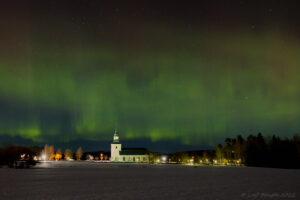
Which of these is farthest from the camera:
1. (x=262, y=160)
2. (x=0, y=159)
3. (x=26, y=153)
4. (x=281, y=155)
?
(x=26, y=153)

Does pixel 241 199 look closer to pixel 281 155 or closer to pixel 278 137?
pixel 281 155

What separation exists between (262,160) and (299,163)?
651 inches

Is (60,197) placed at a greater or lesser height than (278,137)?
lesser

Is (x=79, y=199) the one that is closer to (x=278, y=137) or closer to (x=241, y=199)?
(x=241, y=199)

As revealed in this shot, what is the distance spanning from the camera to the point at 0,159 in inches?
4801

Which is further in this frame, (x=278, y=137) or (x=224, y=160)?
(x=224, y=160)

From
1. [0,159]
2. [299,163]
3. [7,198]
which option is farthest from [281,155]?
[7,198]

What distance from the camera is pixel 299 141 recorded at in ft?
470

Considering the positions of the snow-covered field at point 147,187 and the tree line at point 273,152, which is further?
the tree line at point 273,152

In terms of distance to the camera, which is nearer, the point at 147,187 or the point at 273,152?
the point at 147,187

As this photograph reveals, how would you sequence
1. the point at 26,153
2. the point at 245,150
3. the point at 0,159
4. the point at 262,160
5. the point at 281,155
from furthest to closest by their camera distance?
the point at 26,153 < the point at 245,150 < the point at 262,160 < the point at 281,155 < the point at 0,159

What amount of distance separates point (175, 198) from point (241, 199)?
5.21 meters

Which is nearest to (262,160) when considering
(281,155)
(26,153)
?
(281,155)

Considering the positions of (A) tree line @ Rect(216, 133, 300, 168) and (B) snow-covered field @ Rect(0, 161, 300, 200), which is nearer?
(B) snow-covered field @ Rect(0, 161, 300, 200)
